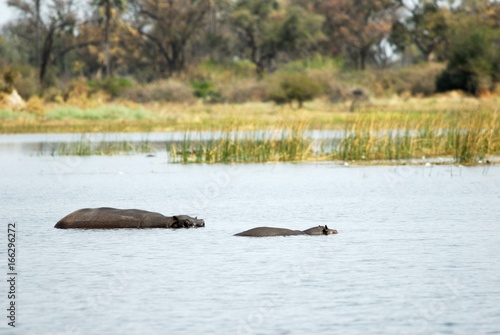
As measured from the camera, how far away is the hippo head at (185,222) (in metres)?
16.4

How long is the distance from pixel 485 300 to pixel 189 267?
150 inches

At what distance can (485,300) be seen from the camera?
35.6 feet

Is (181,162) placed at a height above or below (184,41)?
below

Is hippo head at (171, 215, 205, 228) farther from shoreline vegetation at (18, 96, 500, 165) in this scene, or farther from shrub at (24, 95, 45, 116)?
shrub at (24, 95, 45, 116)

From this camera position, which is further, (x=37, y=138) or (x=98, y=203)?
(x=37, y=138)

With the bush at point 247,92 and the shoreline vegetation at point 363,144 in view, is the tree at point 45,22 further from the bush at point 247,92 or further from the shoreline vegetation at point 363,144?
the shoreline vegetation at point 363,144

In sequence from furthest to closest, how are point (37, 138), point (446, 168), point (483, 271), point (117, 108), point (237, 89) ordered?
point (237, 89) → point (117, 108) → point (37, 138) → point (446, 168) → point (483, 271)

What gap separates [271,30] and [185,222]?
64509mm

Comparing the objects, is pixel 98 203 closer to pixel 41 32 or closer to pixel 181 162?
pixel 181 162

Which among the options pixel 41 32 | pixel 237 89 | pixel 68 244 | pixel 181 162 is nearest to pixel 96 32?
pixel 41 32

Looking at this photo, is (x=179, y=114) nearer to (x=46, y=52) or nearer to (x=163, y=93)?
(x=163, y=93)

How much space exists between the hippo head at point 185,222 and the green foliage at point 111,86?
4934 centimetres

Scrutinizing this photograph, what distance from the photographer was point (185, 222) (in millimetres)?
16422

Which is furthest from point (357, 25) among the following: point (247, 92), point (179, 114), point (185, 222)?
point (185, 222)
